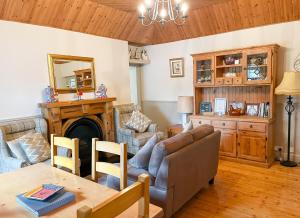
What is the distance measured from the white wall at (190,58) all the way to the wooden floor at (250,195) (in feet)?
3.12

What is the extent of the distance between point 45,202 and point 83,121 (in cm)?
296

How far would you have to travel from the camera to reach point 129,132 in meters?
4.47

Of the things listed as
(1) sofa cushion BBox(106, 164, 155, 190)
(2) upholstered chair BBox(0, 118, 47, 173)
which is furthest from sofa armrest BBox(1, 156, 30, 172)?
(1) sofa cushion BBox(106, 164, 155, 190)

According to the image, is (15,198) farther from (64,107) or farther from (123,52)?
(123,52)

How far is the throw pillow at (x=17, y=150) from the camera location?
2.96m

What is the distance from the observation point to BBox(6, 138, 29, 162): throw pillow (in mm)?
2961

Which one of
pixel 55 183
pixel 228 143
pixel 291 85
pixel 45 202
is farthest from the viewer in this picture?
pixel 228 143

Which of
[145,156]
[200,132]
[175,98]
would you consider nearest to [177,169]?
[145,156]

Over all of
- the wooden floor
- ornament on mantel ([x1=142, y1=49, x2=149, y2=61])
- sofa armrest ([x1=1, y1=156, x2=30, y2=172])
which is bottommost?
the wooden floor

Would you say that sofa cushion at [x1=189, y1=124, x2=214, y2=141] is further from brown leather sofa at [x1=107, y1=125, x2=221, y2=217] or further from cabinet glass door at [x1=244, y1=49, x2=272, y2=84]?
cabinet glass door at [x1=244, y1=49, x2=272, y2=84]

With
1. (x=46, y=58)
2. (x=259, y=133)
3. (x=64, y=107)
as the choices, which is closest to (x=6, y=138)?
(x=64, y=107)

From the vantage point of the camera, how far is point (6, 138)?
3.19 m

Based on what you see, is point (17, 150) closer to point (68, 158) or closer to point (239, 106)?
point (68, 158)

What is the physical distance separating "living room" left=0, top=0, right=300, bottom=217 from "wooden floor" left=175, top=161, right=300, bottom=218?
0.02 m
